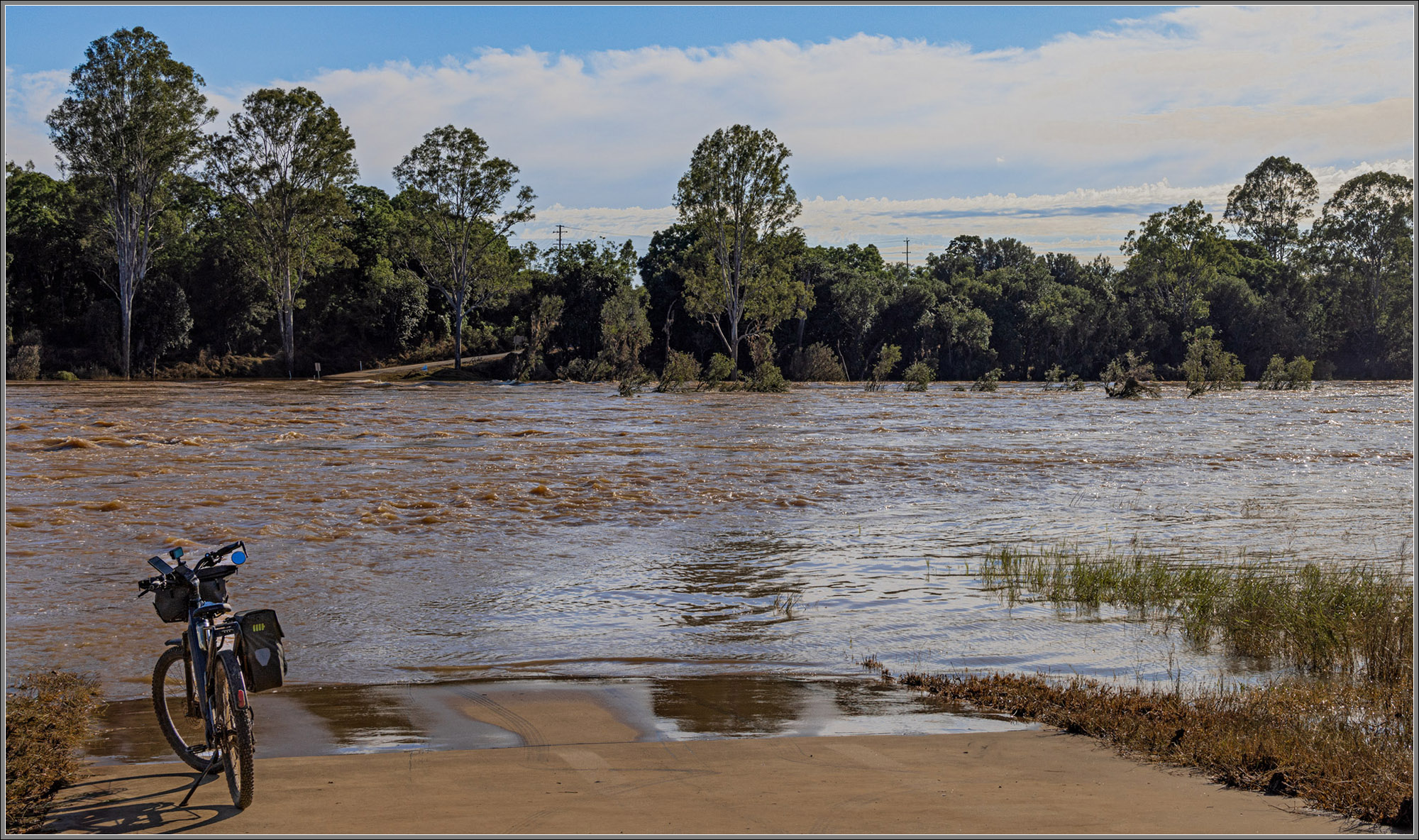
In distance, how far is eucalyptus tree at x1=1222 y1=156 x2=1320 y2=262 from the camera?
92062 millimetres

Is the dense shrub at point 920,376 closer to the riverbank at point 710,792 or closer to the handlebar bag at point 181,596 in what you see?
the riverbank at point 710,792

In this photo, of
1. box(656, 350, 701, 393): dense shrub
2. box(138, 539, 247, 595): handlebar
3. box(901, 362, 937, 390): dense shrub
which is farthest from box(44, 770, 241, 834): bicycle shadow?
box(901, 362, 937, 390): dense shrub

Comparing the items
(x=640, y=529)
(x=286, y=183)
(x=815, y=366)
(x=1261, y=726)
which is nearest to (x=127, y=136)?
(x=286, y=183)

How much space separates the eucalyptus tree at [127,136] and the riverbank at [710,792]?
54377 mm

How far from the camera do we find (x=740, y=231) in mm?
52875

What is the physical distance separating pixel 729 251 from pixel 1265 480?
37528 millimetres

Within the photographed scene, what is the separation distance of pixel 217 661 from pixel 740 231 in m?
49.3

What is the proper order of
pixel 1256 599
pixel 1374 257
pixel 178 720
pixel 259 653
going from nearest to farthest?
pixel 259 653
pixel 178 720
pixel 1256 599
pixel 1374 257

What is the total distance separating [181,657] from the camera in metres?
5.38

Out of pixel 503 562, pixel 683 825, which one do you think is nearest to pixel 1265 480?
pixel 503 562

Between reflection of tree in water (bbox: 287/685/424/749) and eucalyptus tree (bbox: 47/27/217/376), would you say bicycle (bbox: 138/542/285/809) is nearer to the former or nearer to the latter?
reflection of tree in water (bbox: 287/685/424/749)

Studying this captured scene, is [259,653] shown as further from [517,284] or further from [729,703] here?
[517,284]

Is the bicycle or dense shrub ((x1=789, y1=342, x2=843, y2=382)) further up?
dense shrub ((x1=789, y1=342, x2=843, y2=382))

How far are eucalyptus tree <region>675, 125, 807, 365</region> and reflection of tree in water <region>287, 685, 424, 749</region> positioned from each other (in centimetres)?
4588
